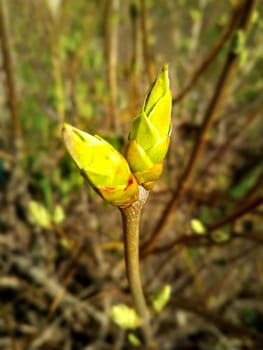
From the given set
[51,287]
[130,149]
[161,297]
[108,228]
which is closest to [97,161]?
[130,149]

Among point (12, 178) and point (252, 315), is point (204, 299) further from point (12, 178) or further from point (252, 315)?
point (12, 178)

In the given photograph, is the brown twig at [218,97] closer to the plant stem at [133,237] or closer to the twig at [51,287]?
the plant stem at [133,237]

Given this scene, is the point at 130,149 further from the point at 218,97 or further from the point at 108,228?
the point at 108,228

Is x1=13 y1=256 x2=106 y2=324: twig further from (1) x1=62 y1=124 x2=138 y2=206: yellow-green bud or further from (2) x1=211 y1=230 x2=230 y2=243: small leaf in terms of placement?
(1) x1=62 y1=124 x2=138 y2=206: yellow-green bud

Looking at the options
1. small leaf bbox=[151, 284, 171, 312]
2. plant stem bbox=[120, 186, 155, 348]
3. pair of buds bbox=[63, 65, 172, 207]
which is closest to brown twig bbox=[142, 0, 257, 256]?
small leaf bbox=[151, 284, 171, 312]

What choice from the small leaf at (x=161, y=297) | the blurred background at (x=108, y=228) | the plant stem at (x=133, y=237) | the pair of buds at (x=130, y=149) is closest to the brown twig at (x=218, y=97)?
the blurred background at (x=108, y=228)

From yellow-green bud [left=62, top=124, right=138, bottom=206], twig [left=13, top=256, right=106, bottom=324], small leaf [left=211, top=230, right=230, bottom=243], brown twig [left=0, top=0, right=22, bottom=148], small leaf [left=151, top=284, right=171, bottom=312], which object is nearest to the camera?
yellow-green bud [left=62, top=124, right=138, bottom=206]

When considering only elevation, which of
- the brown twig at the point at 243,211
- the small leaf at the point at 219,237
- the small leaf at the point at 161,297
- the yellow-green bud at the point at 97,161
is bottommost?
the small leaf at the point at 219,237
